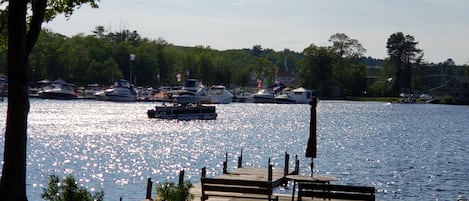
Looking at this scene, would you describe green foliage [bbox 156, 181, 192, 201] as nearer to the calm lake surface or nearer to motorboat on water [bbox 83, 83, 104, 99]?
the calm lake surface

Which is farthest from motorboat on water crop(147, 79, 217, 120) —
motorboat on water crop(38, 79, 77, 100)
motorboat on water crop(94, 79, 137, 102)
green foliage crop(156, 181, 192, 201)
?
green foliage crop(156, 181, 192, 201)

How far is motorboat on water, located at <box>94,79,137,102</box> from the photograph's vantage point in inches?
6939

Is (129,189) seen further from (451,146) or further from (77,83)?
(77,83)

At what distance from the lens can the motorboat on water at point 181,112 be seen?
106m

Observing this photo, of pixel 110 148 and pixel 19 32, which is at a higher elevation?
pixel 19 32

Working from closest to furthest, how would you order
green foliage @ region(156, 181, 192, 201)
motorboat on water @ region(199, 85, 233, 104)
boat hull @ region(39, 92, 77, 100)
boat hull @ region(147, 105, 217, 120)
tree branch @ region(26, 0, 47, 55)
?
tree branch @ region(26, 0, 47, 55)
green foliage @ region(156, 181, 192, 201)
boat hull @ region(147, 105, 217, 120)
motorboat on water @ region(199, 85, 233, 104)
boat hull @ region(39, 92, 77, 100)

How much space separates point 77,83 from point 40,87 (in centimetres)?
864

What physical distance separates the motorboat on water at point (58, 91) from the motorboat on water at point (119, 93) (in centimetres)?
599

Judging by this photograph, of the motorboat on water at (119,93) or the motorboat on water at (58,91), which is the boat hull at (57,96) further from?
the motorboat on water at (119,93)

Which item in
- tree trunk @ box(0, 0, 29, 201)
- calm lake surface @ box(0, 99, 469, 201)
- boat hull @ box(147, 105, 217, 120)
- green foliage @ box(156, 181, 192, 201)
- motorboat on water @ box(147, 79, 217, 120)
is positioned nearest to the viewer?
tree trunk @ box(0, 0, 29, 201)

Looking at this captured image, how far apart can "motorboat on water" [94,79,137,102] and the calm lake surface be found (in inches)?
2111

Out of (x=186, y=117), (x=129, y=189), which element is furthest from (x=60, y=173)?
(x=186, y=117)

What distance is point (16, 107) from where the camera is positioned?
61.1ft

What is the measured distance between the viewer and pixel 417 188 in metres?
44.9
